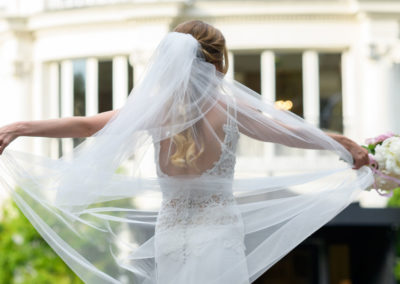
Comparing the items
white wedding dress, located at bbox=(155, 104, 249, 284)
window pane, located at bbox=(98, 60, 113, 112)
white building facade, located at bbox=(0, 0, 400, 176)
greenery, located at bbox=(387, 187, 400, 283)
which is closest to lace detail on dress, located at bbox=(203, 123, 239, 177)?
white wedding dress, located at bbox=(155, 104, 249, 284)

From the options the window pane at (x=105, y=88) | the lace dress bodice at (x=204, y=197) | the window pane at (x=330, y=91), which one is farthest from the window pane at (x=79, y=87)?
the lace dress bodice at (x=204, y=197)

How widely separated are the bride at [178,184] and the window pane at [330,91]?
455 inches

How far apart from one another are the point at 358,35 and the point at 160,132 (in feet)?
41.5

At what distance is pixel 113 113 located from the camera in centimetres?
396

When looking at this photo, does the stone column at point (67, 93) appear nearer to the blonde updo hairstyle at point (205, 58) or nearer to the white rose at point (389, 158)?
the white rose at point (389, 158)

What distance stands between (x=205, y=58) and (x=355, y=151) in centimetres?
92

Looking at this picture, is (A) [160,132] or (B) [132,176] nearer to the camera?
(A) [160,132]

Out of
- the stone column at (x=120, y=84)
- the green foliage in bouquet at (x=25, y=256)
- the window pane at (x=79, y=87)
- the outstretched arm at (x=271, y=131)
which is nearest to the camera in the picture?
the outstretched arm at (x=271, y=131)

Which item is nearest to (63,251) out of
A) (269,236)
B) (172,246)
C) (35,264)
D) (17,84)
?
(172,246)

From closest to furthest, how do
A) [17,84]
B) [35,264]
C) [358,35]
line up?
[35,264]
[358,35]
[17,84]

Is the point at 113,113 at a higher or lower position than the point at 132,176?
higher

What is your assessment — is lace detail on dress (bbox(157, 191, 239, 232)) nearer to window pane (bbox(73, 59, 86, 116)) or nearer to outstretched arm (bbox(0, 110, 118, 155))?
outstretched arm (bbox(0, 110, 118, 155))

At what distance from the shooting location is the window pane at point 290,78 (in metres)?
15.7

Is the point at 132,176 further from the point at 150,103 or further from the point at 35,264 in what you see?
the point at 35,264
